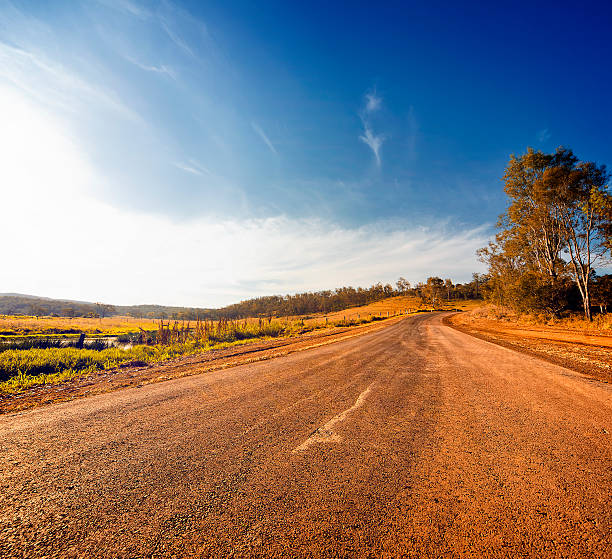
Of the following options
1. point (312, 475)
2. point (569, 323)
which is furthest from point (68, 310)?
point (569, 323)

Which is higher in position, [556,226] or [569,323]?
[556,226]

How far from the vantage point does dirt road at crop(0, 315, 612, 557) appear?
6.25 ft

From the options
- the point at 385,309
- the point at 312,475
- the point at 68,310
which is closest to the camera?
the point at 312,475

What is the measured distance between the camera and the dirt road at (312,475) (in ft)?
6.25

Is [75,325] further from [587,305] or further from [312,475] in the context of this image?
[587,305]

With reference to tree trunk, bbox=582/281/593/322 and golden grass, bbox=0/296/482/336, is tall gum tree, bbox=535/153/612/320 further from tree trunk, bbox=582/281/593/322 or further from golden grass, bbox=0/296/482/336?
golden grass, bbox=0/296/482/336

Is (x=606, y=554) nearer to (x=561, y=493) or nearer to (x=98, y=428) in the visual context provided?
(x=561, y=493)

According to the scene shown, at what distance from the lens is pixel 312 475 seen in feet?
8.87

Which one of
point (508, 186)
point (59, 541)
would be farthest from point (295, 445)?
point (508, 186)

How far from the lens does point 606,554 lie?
1826 mm

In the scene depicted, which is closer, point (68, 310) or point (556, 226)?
point (556, 226)

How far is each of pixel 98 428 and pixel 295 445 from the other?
3033 millimetres

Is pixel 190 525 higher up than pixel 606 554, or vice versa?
pixel 190 525

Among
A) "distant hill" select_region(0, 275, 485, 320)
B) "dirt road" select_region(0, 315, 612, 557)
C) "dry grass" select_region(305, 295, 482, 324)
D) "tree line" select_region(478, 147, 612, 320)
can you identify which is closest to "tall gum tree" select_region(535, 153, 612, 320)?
"tree line" select_region(478, 147, 612, 320)
